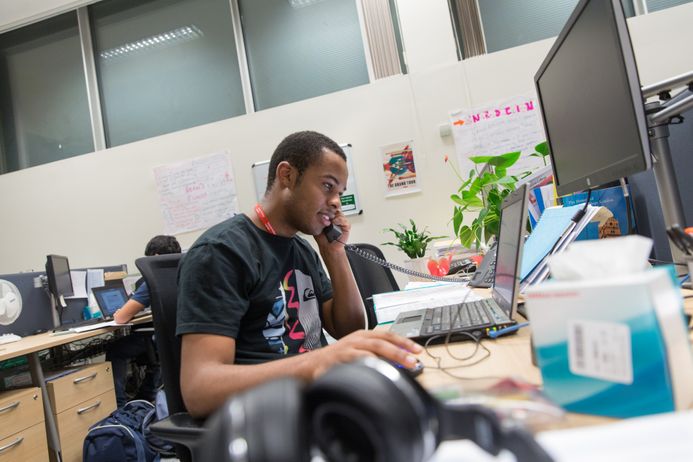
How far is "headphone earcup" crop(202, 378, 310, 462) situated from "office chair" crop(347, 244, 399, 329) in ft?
5.42

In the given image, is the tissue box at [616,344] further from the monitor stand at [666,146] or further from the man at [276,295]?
the monitor stand at [666,146]

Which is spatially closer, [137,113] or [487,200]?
[487,200]

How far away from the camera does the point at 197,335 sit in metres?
0.95

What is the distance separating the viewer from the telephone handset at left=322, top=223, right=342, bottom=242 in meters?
1.48

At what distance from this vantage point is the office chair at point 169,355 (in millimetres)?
886

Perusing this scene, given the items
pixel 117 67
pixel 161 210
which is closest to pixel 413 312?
pixel 161 210

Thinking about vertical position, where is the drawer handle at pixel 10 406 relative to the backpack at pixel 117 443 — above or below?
above

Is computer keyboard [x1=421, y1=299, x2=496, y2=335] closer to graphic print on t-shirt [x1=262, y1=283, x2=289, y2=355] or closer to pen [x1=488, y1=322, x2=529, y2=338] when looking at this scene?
pen [x1=488, y1=322, x2=529, y2=338]

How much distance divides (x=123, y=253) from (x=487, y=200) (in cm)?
323

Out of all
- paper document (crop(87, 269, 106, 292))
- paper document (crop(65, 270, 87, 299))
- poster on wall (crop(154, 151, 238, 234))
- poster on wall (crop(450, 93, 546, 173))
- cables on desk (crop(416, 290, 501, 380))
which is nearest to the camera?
cables on desk (crop(416, 290, 501, 380))

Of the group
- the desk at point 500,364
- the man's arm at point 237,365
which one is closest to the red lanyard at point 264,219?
the man's arm at point 237,365

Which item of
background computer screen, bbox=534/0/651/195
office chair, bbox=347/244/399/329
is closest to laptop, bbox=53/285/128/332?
office chair, bbox=347/244/399/329

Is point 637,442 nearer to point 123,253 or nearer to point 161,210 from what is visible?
point 161,210

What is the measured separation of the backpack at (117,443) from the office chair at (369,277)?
1189 millimetres
